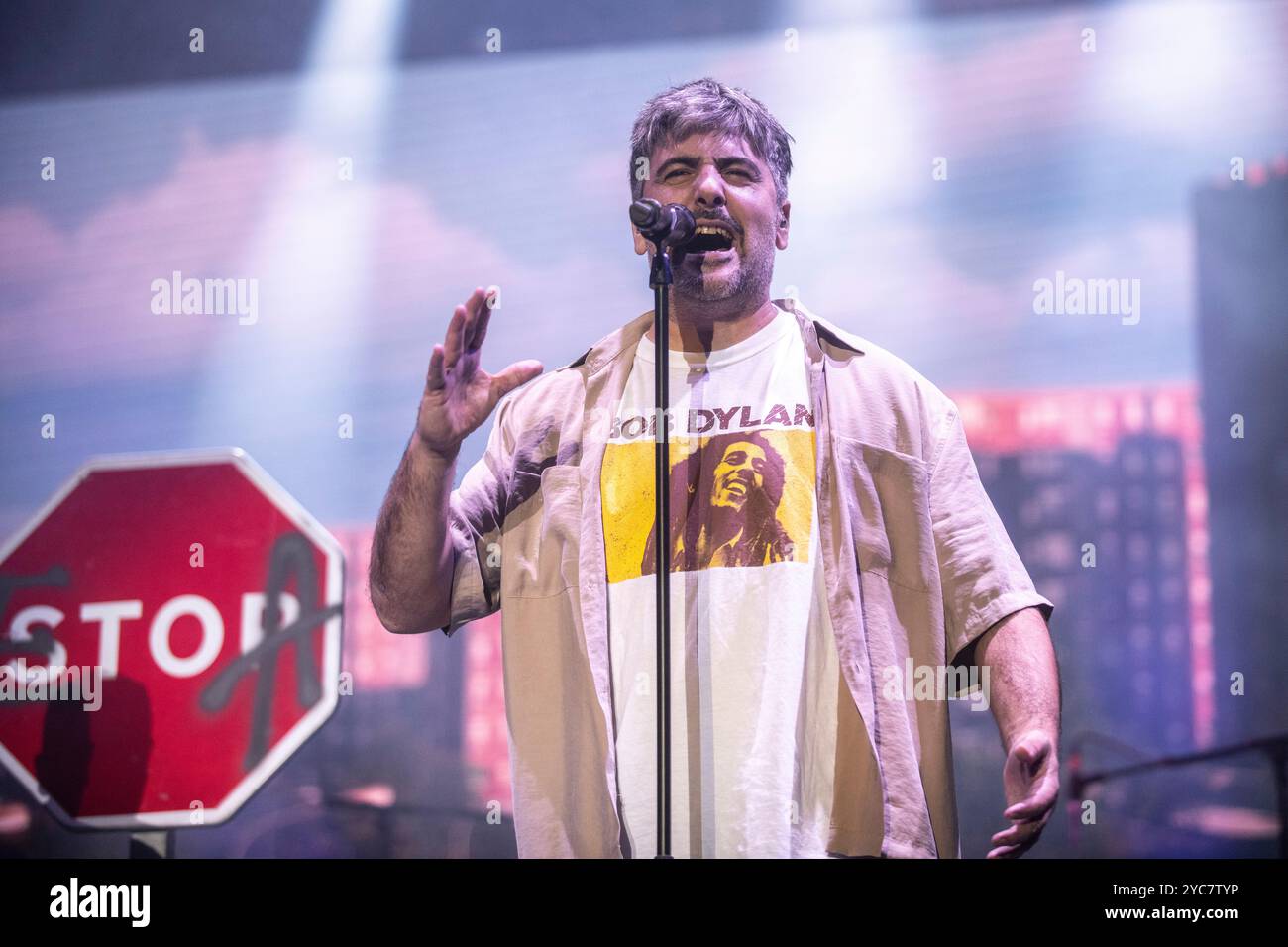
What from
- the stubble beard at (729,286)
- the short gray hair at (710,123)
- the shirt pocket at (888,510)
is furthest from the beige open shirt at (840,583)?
the short gray hair at (710,123)

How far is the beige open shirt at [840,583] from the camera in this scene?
268 cm

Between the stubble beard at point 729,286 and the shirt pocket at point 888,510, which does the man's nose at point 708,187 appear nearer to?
the stubble beard at point 729,286

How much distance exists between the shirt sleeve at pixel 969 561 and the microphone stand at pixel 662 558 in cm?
60

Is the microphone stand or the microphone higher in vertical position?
the microphone

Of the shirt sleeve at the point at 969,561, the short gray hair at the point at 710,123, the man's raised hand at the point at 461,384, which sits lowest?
the shirt sleeve at the point at 969,561

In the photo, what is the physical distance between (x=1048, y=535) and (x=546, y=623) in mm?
1125

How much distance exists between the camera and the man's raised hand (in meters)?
2.60

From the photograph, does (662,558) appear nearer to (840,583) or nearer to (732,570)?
(732,570)

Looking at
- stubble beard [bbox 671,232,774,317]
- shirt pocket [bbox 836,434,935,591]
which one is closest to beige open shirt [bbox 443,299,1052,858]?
shirt pocket [bbox 836,434,935,591]

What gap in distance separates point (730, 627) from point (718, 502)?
0.89 feet

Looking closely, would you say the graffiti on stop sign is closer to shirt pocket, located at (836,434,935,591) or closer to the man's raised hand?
the man's raised hand

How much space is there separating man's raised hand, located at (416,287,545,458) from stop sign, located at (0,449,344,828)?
512 mm

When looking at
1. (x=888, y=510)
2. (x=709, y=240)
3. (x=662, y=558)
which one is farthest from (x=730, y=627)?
(x=709, y=240)
